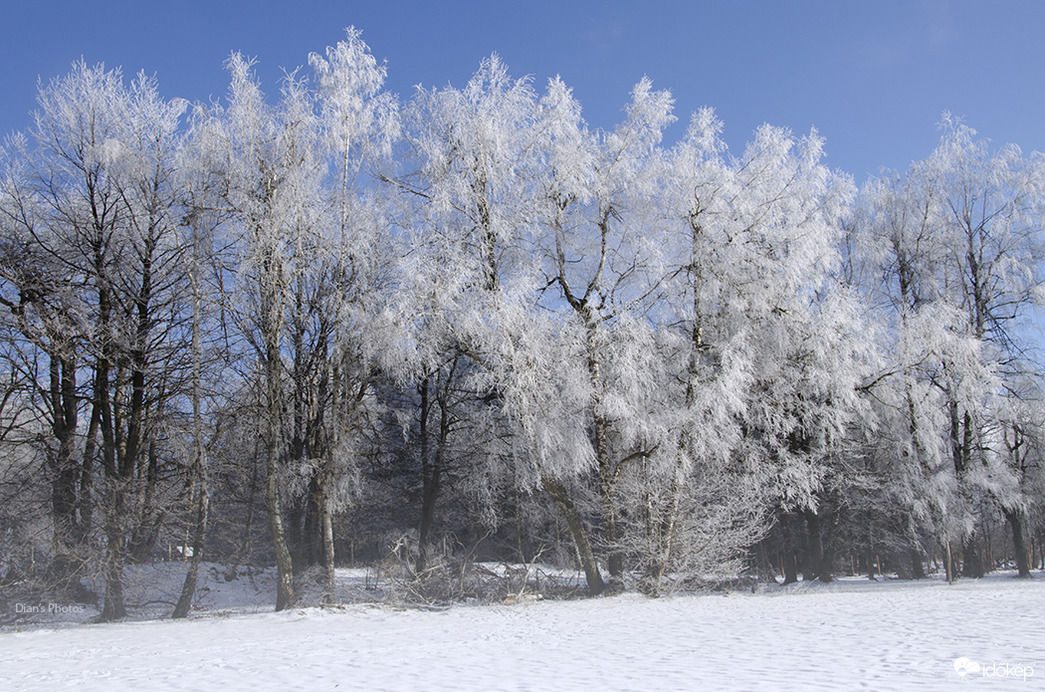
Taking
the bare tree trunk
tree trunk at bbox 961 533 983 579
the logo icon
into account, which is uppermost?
the bare tree trunk

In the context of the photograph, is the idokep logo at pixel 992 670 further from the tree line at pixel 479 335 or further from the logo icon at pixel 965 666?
the tree line at pixel 479 335

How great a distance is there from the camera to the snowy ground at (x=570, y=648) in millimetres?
5953

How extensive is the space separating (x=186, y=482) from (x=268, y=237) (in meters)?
5.21

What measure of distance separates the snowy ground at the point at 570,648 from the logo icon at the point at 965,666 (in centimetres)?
2

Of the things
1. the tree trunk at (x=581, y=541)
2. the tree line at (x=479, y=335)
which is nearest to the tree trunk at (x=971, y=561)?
the tree line at (x=479, y=335)

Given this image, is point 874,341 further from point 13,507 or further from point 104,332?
point 13,507

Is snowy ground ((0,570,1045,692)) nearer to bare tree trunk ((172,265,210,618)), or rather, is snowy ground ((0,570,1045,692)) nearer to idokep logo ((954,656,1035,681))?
idokep logo ((954,656,1035,681))

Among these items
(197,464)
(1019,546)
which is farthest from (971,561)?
Result: (197,464)

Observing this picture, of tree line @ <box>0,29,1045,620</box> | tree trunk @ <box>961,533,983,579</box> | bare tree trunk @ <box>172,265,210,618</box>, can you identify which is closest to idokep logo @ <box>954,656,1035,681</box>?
tree line @ <box>0,29,1045,620</box>

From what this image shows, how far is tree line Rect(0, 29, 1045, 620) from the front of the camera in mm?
13461

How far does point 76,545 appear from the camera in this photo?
1232 cm

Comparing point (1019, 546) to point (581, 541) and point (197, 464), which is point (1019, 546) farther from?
point (197, 464)

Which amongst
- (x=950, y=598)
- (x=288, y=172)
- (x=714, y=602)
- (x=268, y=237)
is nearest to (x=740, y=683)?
(x=714, y=602)

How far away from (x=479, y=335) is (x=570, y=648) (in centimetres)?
710
